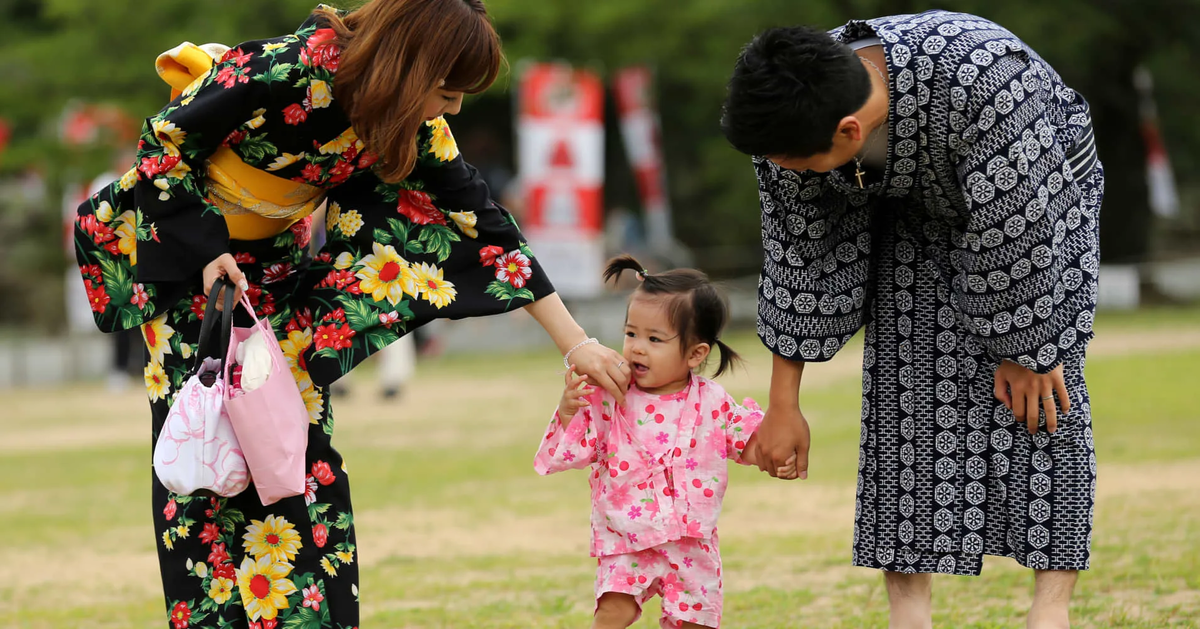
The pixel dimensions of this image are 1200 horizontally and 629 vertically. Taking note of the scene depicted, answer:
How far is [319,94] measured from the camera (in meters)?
2.80

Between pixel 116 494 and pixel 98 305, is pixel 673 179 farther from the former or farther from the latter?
pixel 98 305

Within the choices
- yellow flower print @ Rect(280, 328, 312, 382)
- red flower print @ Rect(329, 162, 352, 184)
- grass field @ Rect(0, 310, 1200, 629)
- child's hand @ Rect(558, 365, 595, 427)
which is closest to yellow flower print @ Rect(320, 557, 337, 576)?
yellow flower print @ Rect(280, 328, 312, 382)

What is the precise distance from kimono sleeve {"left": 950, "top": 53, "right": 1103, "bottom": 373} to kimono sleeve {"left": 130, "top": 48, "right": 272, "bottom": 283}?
1447mm

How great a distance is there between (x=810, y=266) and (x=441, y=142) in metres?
0.87

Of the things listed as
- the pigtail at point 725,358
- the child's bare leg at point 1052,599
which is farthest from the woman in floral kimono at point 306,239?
the child's bare leg at point 1052,599

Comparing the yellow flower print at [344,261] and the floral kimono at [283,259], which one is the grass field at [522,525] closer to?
the floral kimono at [283,259]

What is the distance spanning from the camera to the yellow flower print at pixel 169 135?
274 centimetres

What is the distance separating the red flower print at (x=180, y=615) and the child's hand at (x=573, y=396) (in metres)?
0.92

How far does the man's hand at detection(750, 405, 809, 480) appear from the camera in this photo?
9.83ft

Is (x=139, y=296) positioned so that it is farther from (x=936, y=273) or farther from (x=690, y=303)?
(x=936, y=273)

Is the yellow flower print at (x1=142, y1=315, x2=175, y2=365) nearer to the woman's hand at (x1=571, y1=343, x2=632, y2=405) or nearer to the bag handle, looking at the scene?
the bag handle

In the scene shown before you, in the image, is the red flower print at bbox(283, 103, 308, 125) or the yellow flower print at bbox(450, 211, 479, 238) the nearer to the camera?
the red flower print at bbox(283, 103, 308, 125)

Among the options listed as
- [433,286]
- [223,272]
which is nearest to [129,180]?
[223,272]

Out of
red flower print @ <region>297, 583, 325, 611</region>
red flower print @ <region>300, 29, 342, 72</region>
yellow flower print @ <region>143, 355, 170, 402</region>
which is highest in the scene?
red flower print @ <region>300, 29, 342, 72</region>
